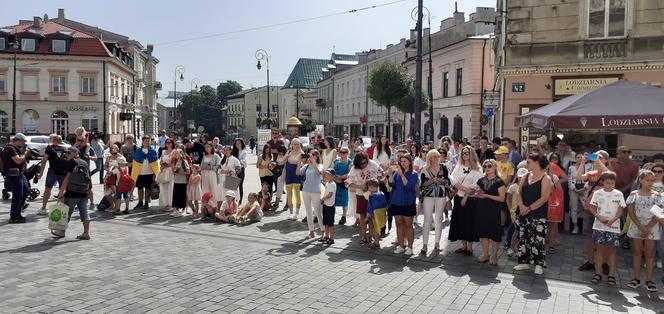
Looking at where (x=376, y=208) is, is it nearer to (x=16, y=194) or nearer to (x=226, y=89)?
(x=16, y=194)

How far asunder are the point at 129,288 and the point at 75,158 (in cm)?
391

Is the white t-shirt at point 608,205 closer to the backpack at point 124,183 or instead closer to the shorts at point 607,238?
the shorts at point 607,238

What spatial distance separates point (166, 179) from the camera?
1272 cm

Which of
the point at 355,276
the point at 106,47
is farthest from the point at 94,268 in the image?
the point at 106,47

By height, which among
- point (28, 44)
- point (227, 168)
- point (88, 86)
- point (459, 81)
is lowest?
point (227, 168)

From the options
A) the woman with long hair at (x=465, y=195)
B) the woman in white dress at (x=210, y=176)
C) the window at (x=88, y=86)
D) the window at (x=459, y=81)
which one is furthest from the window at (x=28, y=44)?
the woman with long hair at (x=465, y=195)

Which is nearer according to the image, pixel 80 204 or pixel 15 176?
pixel 80 204

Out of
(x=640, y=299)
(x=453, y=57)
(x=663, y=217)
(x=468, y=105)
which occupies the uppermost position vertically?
(x=453, y=57)

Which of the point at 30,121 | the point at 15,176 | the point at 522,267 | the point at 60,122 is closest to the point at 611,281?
the point at 522,267

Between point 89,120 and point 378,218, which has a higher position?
point 89,120

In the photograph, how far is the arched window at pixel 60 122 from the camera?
174 feet

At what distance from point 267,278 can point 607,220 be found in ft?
15.1

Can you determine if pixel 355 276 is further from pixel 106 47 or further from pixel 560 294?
pixel 106 47

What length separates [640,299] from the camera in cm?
677
